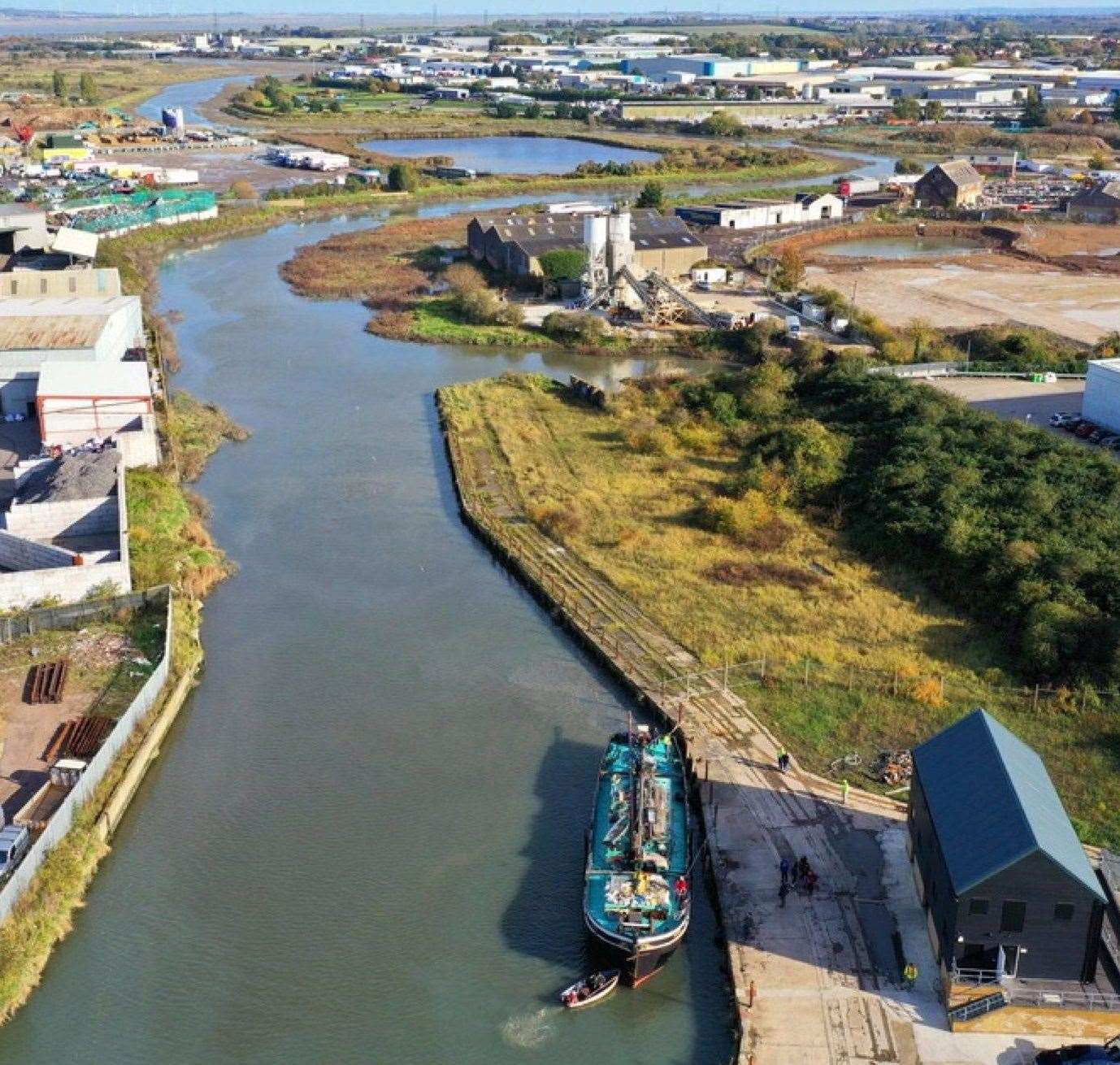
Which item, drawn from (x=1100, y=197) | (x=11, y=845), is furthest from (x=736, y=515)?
(x=1100, y=197)

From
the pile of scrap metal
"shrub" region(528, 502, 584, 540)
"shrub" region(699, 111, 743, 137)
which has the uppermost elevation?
"shrub" region(699, 111, 743, 137)

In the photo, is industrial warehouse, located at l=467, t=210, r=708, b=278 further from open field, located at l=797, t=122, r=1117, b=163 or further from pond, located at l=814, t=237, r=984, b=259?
open field, located at l=797, t=122, r=1117, b=163

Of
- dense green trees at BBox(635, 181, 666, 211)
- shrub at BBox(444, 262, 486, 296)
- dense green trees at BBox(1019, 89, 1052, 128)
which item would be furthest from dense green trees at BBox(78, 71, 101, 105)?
dense green trees at BBox(1019, 89, 1052, 128)

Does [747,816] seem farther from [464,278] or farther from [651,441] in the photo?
[464,278]

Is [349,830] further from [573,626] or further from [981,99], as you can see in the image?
[981,99]

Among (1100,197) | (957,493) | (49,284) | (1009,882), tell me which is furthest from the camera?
(1100,197)
